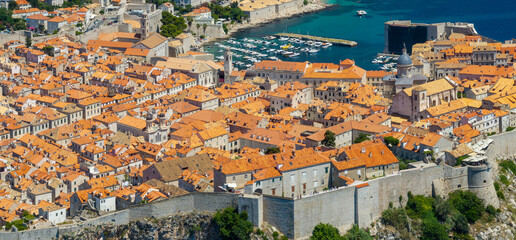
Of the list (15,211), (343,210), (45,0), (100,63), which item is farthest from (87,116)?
(45,0)

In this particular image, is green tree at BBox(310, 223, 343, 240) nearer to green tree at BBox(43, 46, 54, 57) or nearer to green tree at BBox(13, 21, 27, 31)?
green tree at BBox(43, 46, 54, 57)

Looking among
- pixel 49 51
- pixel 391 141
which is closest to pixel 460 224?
pixel 391 141

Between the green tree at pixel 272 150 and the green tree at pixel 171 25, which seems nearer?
the green tree at pixel 272 150

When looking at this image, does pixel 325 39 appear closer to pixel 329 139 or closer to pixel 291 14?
pixel 291 14

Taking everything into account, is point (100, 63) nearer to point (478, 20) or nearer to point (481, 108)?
point (481, 108)

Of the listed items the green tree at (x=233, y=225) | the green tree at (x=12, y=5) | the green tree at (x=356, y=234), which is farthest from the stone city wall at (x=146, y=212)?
the green tree at (x=12, y=5)

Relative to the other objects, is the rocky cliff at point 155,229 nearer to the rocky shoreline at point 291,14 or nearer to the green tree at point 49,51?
the green tree at point 49,51
